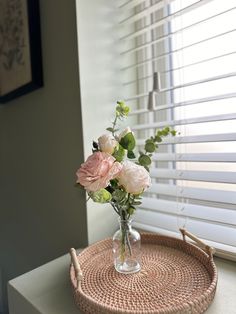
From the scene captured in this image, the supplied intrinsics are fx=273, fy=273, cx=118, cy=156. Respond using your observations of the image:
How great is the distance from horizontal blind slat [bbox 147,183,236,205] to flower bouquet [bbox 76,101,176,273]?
0.77 ft

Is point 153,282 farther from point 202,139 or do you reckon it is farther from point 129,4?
point 129,4

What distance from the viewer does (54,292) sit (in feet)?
2.15

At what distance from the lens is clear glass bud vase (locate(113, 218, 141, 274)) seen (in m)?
0.68

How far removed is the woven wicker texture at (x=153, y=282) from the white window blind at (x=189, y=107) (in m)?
0.13

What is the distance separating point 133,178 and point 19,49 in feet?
2.79

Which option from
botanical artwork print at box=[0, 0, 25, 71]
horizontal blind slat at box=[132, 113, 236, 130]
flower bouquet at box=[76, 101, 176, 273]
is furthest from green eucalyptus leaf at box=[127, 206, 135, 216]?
botanical artwork print at box=[0, 0, 25, 71]

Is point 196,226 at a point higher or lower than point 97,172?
lower

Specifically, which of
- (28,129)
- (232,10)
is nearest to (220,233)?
(232,10)

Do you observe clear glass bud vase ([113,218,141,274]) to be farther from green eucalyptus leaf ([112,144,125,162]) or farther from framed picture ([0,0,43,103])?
framed picture ([0,0,43,103])

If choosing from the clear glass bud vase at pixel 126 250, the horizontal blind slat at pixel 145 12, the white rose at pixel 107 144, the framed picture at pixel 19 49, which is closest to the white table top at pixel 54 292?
the clear glass bud vase at pixel 126 250

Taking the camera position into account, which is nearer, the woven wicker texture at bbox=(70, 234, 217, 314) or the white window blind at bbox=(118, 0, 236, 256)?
the woven wicker texture at bbox=(70, 234, 217, 314)

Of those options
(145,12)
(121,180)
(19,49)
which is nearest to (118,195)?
(121,180)

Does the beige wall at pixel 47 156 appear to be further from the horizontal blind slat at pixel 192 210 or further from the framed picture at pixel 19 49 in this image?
the horizontal blind slat at pixel 192 210

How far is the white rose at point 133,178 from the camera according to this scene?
0.58 meters
